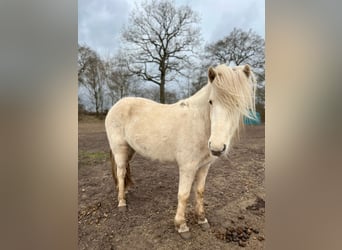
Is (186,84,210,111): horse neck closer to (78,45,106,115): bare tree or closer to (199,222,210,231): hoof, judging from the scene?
(78,45,106,115): bare tree

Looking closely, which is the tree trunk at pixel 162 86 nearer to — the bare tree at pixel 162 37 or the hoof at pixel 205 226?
the bare tree at pixel 162 37

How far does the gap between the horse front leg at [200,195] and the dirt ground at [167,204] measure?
0.7 inches

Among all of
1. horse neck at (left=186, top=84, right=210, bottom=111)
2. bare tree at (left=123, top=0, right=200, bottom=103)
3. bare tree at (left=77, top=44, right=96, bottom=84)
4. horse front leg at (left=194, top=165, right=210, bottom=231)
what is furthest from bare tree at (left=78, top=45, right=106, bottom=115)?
horse front leg at (left=194, top=165, right=210, bottom=231)

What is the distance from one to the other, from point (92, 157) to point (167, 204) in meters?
0.34

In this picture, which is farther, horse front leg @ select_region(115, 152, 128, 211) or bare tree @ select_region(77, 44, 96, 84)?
horse front leg @ select_region(115, 152, 128, 211)

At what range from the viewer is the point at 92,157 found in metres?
0.78

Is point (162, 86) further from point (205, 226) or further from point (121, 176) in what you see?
point (205, 226)

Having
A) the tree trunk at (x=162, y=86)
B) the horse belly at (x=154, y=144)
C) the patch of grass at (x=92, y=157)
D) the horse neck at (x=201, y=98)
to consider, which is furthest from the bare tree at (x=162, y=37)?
the patch of grass at (x=92, y=157)

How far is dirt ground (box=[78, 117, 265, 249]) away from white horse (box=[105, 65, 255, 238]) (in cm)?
3

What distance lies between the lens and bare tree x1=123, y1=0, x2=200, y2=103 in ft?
2.51

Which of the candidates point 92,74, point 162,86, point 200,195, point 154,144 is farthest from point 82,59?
point 200,195
